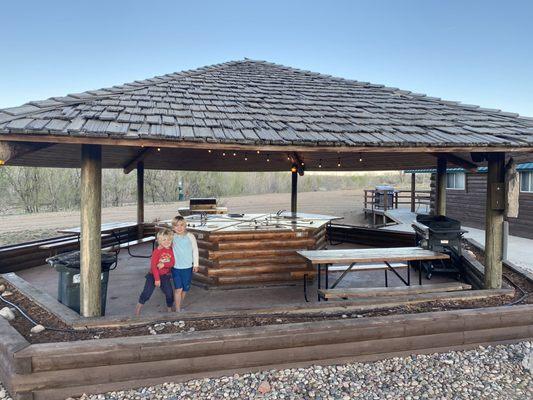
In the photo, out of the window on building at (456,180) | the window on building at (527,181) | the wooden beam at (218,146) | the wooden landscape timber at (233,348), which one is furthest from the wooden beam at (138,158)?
the window on building at (456,180)

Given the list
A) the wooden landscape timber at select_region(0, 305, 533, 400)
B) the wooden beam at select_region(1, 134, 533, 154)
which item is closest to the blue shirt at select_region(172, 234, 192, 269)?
the wooden landscape timber at select_region(0, 305, 533, 400)

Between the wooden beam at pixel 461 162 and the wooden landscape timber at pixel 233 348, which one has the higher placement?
the wooden beam at pixel 461 162

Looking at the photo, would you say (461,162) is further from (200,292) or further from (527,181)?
(527,181)

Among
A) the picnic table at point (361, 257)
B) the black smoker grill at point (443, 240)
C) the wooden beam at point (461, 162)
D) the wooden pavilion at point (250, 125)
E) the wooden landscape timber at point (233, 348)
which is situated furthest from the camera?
the wooden beam at point (461, 162)

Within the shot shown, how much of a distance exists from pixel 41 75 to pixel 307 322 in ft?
94.5

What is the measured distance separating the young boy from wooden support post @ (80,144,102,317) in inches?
21.7

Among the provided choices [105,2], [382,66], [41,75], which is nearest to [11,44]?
[41,75]

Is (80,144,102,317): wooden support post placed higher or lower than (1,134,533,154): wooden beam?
lower

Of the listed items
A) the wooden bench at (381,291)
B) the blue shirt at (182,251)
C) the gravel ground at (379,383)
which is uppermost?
the blue shirt at (182,251)

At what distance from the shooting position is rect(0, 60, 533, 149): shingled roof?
12.1ft

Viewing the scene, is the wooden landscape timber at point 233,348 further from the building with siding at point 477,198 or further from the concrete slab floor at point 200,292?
the building with siding at point 477,198

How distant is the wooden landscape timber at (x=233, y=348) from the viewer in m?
3.03

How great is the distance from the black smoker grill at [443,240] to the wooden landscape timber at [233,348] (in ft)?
5.61

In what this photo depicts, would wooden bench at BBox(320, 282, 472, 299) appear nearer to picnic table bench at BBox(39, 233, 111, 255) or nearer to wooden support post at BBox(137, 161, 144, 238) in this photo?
picnic table bench at BBox(39, 233, 111, 255)
